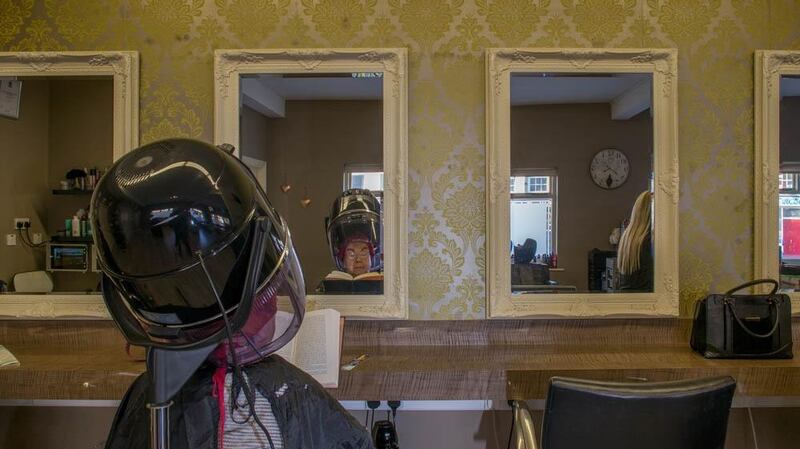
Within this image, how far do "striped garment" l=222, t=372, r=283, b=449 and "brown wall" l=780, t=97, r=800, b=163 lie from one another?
2170 mm

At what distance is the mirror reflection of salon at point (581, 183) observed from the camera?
194cm

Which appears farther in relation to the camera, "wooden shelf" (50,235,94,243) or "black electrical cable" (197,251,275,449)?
"wooden shelf" (50,235,94,243)

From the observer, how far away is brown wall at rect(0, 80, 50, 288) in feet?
6.50

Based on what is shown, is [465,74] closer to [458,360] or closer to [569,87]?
[569,87]

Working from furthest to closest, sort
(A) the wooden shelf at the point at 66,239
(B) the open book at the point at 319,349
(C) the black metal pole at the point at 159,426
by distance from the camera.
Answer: (A) the wooden shelf at the point at 66,239, (B) the open book at the point at 319,349, (C) the black metal pole at the point at 159,426

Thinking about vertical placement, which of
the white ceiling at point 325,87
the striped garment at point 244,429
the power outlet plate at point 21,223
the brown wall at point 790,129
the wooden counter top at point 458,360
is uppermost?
the white ceiling at point 325,87

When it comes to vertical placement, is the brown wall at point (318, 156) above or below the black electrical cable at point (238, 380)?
above

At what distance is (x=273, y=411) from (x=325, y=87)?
1534mm

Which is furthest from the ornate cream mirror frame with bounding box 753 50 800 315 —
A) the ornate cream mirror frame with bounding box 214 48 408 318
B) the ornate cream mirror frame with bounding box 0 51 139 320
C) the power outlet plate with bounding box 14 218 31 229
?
the power outlet plate with bounding box 14 218 31 229

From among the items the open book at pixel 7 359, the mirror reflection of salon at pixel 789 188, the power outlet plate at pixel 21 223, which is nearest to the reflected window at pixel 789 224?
the mirror reflection of salon at pixel 789 188

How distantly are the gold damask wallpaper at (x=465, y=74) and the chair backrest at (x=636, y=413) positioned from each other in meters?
0.75

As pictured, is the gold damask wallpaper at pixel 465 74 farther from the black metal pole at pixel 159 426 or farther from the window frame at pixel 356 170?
the black metal pole at pixel 159 426

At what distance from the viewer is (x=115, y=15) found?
201 centimetres

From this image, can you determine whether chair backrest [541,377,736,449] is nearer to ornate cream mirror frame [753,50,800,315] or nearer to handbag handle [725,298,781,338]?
handbag handle [725,298,781,338]
